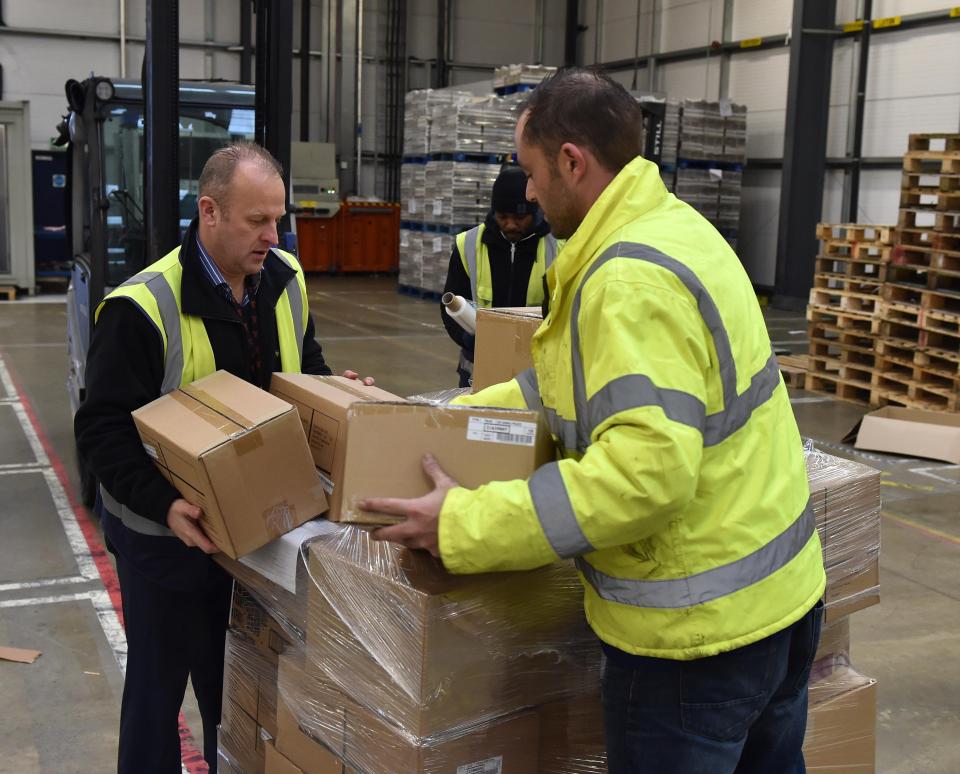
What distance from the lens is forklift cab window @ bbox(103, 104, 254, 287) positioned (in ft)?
19.6

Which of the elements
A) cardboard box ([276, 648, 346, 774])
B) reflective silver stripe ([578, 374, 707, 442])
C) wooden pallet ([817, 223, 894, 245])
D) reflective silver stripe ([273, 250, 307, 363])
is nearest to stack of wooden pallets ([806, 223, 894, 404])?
wooden pallet ([817, 223, 894, 245])

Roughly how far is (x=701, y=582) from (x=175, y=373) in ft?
4.31

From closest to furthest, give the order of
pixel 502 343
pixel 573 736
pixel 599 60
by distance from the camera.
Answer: pixel 573 736
pixel 502 343
pixel 599 60

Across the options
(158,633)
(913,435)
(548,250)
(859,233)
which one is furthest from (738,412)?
(859,233)

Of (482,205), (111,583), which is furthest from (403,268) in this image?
(111,583)

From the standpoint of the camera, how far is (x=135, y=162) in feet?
20.3

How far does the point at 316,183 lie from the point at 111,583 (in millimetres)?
14220

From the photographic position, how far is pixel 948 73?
13.3 metres

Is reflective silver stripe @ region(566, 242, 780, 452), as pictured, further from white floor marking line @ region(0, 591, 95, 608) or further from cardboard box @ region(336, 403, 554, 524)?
white floor marking line @ region(0, 591, 95, 608)

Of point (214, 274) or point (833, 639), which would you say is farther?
point (833, 639)

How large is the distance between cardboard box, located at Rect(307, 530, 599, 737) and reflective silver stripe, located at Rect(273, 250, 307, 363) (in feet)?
2.42

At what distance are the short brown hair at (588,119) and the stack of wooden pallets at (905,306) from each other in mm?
7585

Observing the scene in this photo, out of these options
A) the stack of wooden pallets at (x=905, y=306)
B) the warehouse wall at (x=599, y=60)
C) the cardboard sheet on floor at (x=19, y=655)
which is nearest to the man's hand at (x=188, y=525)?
the cardboard sheet on floor at (x=19, y=655)

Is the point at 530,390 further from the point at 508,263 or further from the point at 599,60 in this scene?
the point at 599,60
